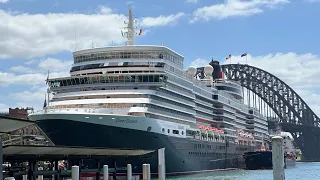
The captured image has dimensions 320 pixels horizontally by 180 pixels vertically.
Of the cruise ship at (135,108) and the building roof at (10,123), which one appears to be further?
the cruise ship at (135,108)

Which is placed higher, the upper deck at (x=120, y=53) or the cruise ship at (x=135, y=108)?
the upper deck at (x=120, y=53)

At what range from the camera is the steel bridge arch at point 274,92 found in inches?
6772

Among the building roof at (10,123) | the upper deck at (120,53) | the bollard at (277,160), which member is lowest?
the bollard at (277,160)

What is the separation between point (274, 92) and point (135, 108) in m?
126

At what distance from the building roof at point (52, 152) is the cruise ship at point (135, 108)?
628 cm

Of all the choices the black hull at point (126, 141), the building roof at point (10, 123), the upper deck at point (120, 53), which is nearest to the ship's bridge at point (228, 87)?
the black hull at point (126, 141)

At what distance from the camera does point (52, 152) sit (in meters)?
34.8

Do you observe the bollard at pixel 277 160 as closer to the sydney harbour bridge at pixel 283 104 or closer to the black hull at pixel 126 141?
the black hull at pixel 126 141

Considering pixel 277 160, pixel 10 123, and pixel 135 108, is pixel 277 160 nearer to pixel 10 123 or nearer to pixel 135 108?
pixel 10 123

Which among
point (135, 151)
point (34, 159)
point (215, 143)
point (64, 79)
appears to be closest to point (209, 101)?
point (215, 143)

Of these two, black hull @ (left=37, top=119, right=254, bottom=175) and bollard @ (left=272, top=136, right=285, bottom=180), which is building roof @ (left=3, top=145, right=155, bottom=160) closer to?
black hull @ (left=37, top=119, right=254, bottom=175)

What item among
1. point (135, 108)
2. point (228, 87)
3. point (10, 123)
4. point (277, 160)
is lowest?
point (277, 160)

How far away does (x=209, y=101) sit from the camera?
3499 inches

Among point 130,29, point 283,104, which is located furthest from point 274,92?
point 130,29
